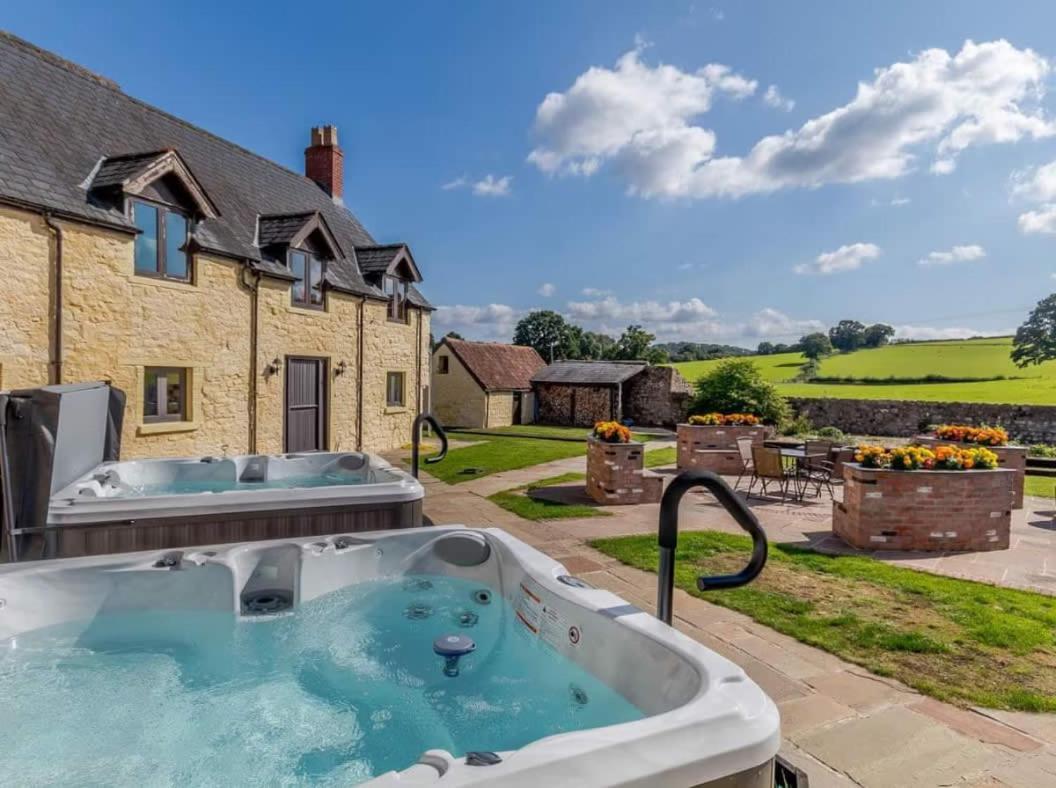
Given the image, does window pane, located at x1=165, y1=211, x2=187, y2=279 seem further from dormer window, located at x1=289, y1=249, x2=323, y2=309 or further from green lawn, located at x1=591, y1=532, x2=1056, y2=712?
green lawn, located at x1=591, y1=532, x2=1056, y2=712

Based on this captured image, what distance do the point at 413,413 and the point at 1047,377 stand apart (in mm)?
31752

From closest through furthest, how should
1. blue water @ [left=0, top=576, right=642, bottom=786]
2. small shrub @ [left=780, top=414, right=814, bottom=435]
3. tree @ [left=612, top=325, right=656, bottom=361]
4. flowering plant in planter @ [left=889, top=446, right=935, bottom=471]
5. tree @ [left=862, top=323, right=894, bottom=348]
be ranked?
1. blue water @ [left=0, top=576, right=642, bottom=786]
2. flowering plant in planter @ [left=889, top=446, right=935, bottom=471]
3. small shrub @ [left=780, top=414, right=814, bottom=435]
4. tree @ [left=862, top=323, right=894, bottom=348]
5. tree @ [left=612, top=325, right=656, bottom=361]

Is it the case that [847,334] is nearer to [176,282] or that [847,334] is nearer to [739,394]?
[739,394]

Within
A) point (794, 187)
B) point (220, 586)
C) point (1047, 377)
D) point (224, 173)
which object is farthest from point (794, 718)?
point (1047, 377)

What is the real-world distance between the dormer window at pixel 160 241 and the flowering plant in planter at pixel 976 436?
14345mm

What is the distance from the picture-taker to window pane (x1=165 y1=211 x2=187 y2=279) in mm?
10273

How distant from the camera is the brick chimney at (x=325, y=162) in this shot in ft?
56.4

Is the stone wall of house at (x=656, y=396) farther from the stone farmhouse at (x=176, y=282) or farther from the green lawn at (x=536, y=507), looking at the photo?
the green lawn at (x=536, y=507)

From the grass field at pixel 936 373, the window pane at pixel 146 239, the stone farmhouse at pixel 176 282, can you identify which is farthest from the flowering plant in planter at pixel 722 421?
the grass field at pixel 936 373

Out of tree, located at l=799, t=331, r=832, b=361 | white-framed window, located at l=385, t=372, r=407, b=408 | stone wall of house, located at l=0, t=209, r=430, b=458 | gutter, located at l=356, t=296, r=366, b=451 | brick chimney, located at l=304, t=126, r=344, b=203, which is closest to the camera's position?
stone wall of house, located at l=0, t=209, r=430, b=458

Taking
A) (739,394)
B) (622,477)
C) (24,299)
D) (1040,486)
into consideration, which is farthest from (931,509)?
(24,299)

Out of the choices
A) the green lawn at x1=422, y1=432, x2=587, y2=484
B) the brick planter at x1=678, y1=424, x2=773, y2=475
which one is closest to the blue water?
the green lawn at x1=422, y1=432, x2=587, y2=484

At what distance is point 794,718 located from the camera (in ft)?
10.0

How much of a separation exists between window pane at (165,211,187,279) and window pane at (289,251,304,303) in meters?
2.51
